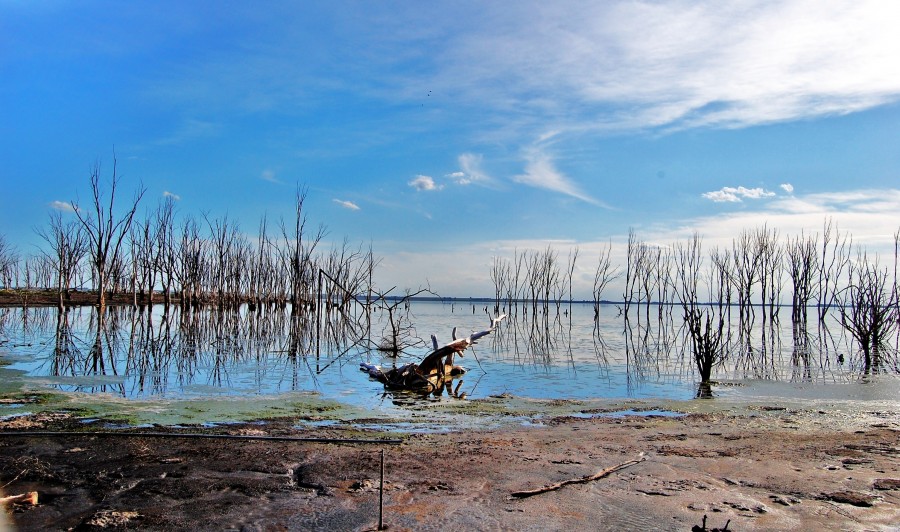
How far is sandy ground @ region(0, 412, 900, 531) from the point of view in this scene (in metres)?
3.69

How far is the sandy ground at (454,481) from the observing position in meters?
3.69

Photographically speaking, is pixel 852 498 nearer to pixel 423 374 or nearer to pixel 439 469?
pixel 439 469

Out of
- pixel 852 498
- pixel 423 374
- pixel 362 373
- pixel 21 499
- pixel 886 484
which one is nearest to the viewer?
pixel 21 499

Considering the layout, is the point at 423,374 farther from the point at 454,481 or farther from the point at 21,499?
the point at 21,499

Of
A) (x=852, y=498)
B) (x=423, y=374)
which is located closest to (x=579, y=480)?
(x=852, y=498)

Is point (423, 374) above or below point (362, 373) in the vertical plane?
above

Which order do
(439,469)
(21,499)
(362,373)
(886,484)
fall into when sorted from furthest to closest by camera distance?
A: (362,373)
(439,469)
(886,484)
(21,499)

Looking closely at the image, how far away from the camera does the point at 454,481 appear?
175 inches

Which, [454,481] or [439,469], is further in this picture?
[439,469]

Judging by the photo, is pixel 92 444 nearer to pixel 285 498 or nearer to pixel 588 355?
pixel 285 498

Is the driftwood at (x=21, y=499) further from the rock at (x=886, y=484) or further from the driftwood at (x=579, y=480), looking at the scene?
the rock at (x=886, y=484)

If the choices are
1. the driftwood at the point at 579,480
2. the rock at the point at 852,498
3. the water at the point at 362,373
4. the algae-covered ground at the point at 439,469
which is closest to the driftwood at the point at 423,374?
the water at the point at 362,373

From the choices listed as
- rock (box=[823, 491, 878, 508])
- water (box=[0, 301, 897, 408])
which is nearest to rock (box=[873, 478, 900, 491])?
rock (box=[823, 491, 878, 508])

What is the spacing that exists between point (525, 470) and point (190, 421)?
13.3ft
